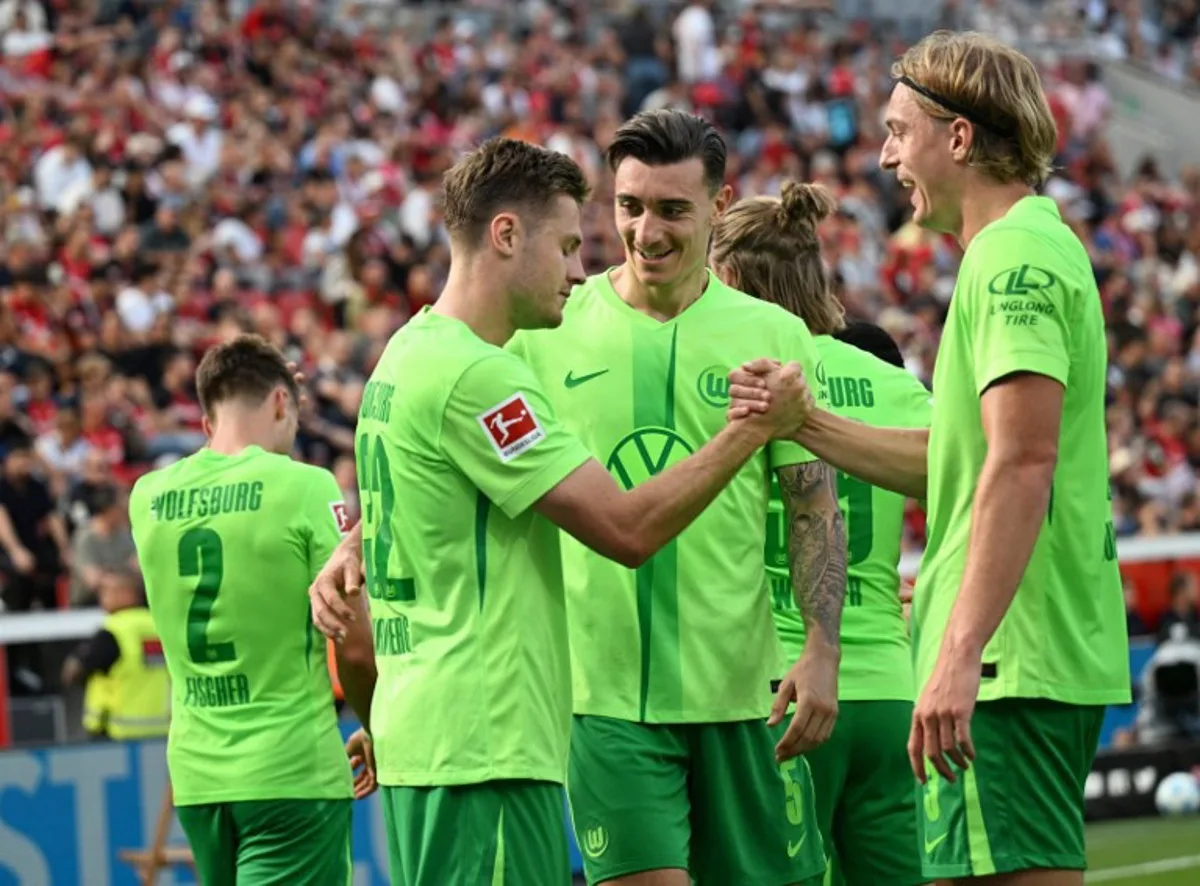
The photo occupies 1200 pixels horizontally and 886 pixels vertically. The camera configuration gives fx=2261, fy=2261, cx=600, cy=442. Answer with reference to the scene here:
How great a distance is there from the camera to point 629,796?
17.7 feet

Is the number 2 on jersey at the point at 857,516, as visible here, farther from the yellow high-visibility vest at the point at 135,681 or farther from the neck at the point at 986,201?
the yellow high-visibility vest at the point at 135,681

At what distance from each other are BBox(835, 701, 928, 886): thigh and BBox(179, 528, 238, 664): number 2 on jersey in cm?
194

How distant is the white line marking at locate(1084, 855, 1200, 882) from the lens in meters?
11.8

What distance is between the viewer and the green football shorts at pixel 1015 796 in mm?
4516

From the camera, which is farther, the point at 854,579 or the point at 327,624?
the point at 854,579

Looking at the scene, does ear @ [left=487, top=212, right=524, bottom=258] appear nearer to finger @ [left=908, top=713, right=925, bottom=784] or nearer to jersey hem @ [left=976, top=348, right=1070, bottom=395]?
jersey hem @ [left=976, top=348, right=1070, bottom=395]

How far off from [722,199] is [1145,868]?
7467mm

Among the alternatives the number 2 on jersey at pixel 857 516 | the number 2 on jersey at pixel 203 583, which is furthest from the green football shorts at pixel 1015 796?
the number 2 on jersey at pixel 203 583

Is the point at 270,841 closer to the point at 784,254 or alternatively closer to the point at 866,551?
the point at 866,551

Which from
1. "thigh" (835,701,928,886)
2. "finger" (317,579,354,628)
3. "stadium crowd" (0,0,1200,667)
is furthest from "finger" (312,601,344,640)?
"stadium crowd" (0,0,1200,667)

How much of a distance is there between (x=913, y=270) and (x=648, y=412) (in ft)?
57.1

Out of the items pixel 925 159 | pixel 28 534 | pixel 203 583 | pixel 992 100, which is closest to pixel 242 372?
pixel 203 583

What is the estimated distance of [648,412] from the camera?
219 inches

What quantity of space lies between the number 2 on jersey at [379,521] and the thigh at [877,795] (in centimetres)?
182
